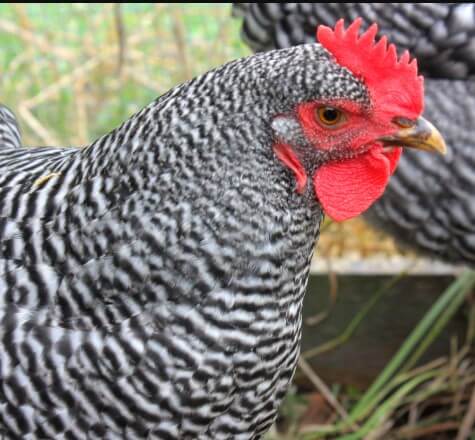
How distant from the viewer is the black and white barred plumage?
1251 mm

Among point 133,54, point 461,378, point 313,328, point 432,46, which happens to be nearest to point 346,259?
point 313,328

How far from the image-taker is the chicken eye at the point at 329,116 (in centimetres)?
122

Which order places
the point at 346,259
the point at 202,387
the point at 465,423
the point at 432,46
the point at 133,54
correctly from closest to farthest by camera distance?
the point at 202,387, the point at 432,46, the point at 465,423, the point at 346,259, the point at 133,54

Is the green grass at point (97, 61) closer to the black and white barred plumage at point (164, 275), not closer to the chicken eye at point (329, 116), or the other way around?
the black and white barred plumage at point (164, 275)

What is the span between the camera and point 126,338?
1305 millimetres

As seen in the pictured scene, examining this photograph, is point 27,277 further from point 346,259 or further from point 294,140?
point 346,259

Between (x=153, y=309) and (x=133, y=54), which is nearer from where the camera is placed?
(x=153, y=309)

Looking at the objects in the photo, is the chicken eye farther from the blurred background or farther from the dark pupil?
the blurred background

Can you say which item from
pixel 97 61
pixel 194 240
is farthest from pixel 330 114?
pixel 97 61

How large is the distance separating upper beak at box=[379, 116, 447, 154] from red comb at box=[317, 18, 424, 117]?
0.05 ft

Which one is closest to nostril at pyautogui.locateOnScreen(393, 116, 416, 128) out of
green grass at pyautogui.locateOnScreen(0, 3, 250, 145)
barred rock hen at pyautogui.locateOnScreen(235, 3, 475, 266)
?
barred rock hen at pyautogui.locateOnScreen(235, 3, 475, 266)

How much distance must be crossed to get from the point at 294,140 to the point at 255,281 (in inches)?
8.8

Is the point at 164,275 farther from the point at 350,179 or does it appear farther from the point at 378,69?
the point at 378,69

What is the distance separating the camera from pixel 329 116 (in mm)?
1224
